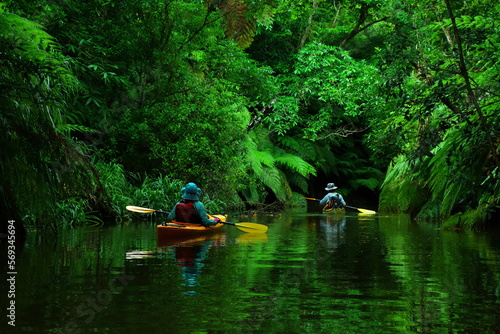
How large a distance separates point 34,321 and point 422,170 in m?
11.7

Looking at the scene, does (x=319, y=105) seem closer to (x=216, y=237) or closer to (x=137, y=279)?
(x=216, y=237)

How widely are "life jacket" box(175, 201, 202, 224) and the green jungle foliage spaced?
4.47ft

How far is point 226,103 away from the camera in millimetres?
16094

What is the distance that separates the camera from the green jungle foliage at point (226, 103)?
291 inches

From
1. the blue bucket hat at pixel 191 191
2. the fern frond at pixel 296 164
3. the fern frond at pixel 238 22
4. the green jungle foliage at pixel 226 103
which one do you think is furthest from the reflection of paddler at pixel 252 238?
the fern frond at pixel 296 164

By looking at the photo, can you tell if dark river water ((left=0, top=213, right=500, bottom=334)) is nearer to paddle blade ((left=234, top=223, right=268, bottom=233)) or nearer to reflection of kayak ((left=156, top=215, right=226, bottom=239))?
reflection of kayak ((left=156, top=215, right=226, bottom=239))

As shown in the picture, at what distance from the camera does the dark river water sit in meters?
3.57

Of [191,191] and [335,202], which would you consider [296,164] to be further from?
[191,191]

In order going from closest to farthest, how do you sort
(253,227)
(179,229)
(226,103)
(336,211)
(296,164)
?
1. (179,229)
2. (253,227)
3. (226,103)
4. (336,211)
5. (296,164)

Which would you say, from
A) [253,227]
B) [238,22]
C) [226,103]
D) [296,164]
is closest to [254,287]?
[253,227]

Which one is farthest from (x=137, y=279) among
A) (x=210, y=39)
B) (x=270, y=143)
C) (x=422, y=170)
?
(x=270, y=143)

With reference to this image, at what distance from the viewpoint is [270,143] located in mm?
23453

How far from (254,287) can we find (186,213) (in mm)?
5213

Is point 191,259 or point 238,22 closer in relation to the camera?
point 191,259
